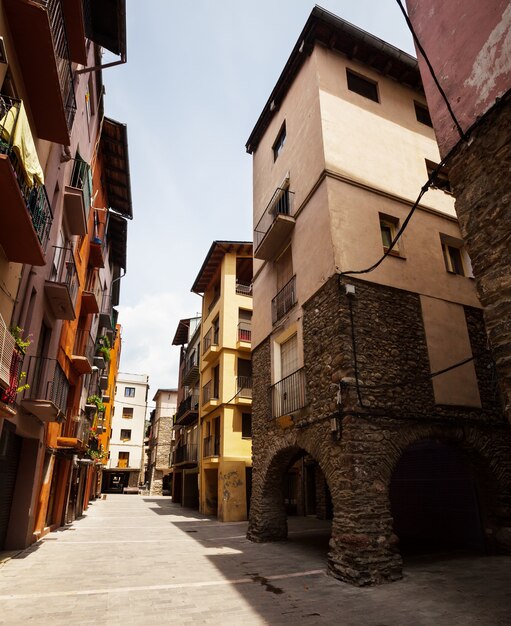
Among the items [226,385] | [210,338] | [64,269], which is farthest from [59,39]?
[210,338]

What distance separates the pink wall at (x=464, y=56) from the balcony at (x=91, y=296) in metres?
13.6

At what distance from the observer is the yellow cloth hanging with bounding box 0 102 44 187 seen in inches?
213

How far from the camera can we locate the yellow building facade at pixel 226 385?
1809 cm

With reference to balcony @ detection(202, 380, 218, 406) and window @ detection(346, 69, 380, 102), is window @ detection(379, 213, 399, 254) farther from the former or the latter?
A: balcony @ detection(202, 380, 218, 406)

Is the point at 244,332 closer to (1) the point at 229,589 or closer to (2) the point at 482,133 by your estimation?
(1) the point at 229,589

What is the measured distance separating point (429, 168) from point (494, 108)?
7.08 meters

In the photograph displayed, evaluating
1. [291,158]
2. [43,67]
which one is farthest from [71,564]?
[291,158]

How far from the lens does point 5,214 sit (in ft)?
19.8

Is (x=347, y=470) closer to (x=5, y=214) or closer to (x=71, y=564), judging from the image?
(x=71, y=564)

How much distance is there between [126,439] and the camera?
4462 centimetres

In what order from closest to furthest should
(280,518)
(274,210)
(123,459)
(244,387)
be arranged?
(280,518)
(274,210)
(244,387)
(123,459)

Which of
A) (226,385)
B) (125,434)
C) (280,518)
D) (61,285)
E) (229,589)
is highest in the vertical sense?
(61,285)

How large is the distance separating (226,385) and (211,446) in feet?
11.2

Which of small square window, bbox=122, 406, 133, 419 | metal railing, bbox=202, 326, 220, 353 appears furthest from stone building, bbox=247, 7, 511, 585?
small square window, bbox=122, 406, 133, 419
